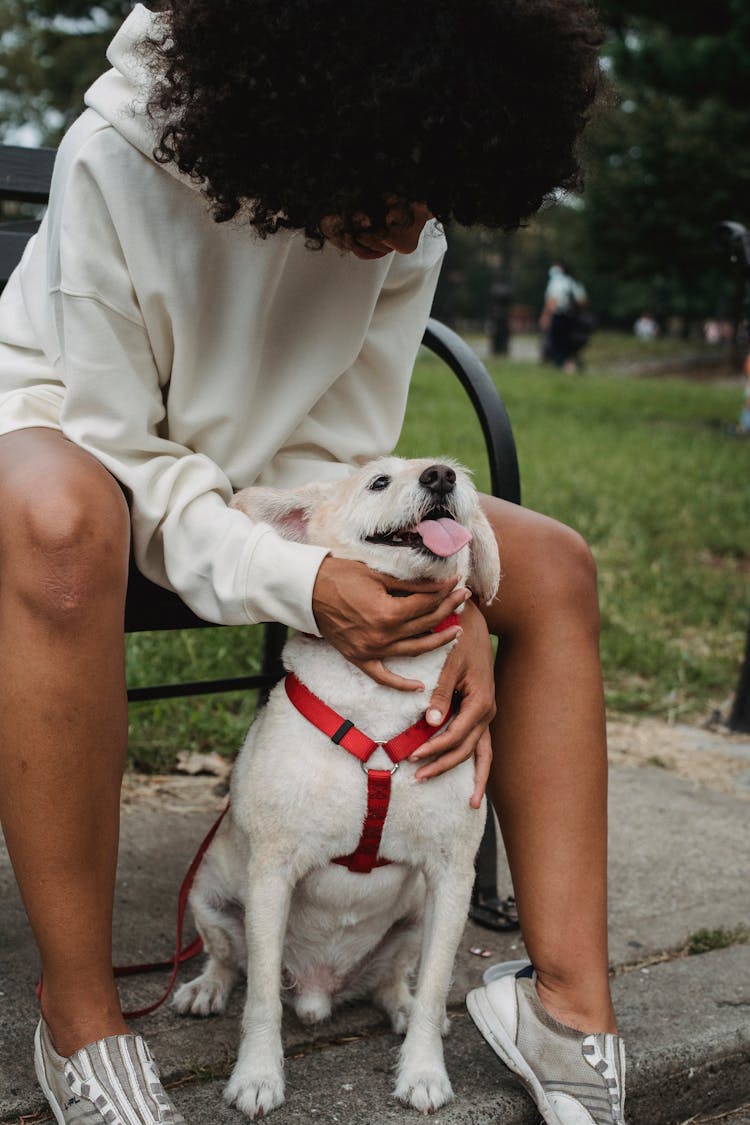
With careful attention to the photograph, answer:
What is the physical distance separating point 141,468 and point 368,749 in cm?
54

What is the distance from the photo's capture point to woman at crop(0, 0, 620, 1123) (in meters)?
1.63

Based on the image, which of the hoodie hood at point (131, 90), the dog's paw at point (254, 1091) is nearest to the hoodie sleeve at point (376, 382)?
the hoodie hood at point (131, 90)

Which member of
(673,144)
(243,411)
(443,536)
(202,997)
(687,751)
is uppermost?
(673,144)

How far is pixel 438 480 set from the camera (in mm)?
1902

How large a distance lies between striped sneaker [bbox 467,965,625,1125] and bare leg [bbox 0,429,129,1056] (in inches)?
23.2

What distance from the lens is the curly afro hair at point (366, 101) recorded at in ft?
5.44

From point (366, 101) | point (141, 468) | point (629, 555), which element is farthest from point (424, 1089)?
point (629, 555)

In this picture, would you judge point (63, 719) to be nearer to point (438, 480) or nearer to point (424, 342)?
point (438, 480)

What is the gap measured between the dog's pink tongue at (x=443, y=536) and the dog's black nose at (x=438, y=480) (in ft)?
0.15

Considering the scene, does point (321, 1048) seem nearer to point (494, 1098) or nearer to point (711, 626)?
point (494, 1098)

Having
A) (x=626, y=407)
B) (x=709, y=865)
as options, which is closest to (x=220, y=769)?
(x=709, y=865)

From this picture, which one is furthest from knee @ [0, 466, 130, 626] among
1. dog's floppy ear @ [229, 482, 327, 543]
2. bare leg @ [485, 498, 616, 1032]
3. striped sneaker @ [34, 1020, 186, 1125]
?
bare leg @ [485, 498, 616, 1032]

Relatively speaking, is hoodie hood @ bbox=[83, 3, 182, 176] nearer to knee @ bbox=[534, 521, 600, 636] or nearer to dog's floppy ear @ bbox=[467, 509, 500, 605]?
dog's floppy ear @ bbox=[467, 509, 500, 605]

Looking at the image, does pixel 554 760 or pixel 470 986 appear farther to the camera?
pixel 470 986
